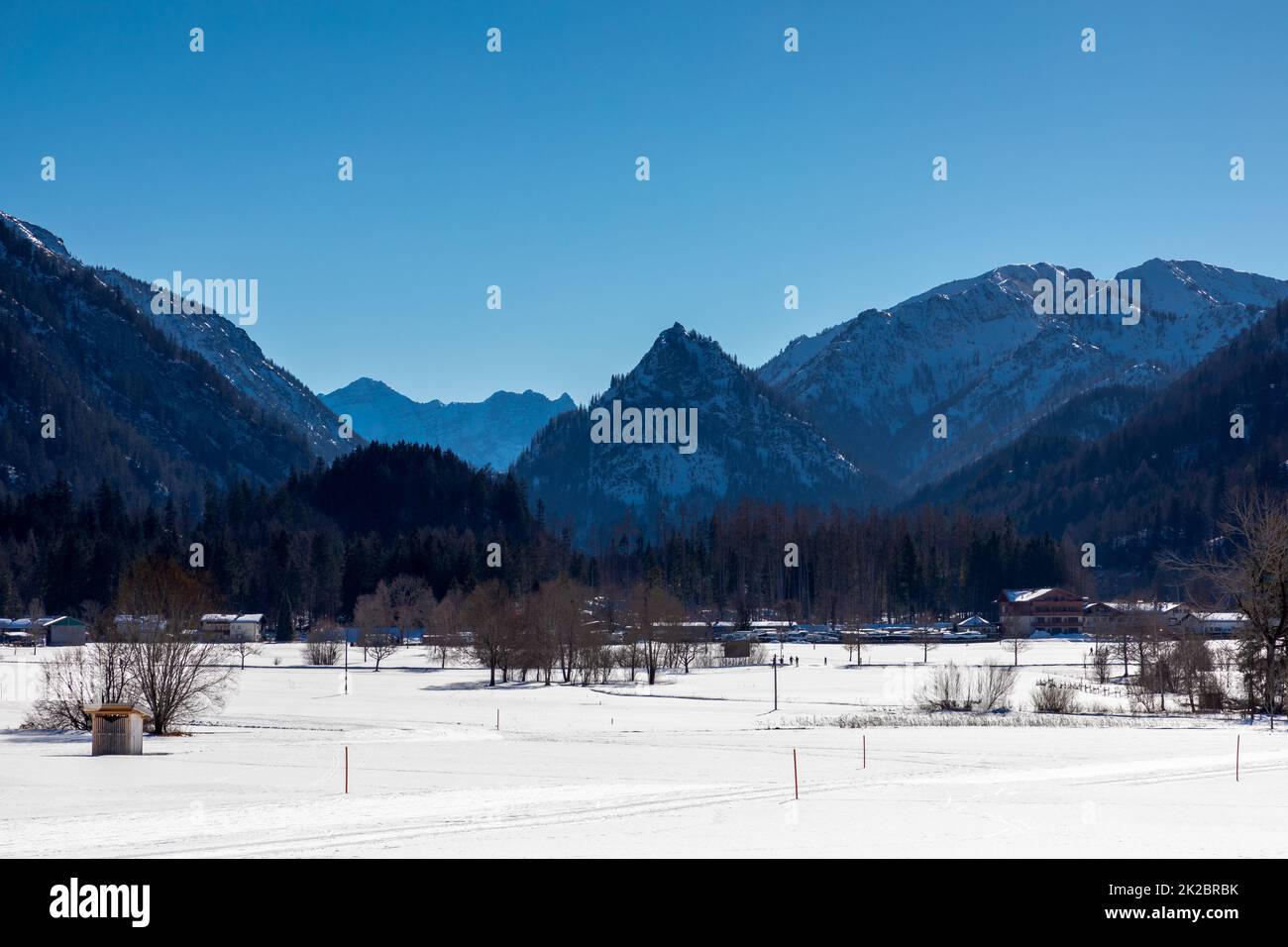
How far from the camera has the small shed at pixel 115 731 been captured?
142 ft

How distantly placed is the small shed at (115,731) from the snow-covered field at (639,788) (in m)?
0.75

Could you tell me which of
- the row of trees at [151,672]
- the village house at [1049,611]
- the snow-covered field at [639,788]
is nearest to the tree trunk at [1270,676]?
the snow-covered field at [639,788]

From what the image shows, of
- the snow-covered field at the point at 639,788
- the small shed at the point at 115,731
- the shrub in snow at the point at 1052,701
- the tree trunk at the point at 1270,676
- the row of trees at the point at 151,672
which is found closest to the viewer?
the snow-covered field at the point at 639,788

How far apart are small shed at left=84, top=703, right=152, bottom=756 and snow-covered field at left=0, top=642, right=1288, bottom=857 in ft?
2.46

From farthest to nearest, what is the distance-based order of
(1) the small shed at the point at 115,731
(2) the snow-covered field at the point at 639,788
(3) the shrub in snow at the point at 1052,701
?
1. (3) the shrub in snow at the point at 1052,701
2. (1) the small shed at the point at 115,731
3. (2) the snow-covered field at the point at 639,788

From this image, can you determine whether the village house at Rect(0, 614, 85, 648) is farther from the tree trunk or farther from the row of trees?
the tree trunk

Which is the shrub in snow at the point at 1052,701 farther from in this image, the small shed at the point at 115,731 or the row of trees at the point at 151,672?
the small shed at the point at 115,731

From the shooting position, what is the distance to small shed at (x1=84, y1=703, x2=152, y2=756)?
43.3m

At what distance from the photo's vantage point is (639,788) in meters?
33.3

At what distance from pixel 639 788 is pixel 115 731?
21.5 metres
